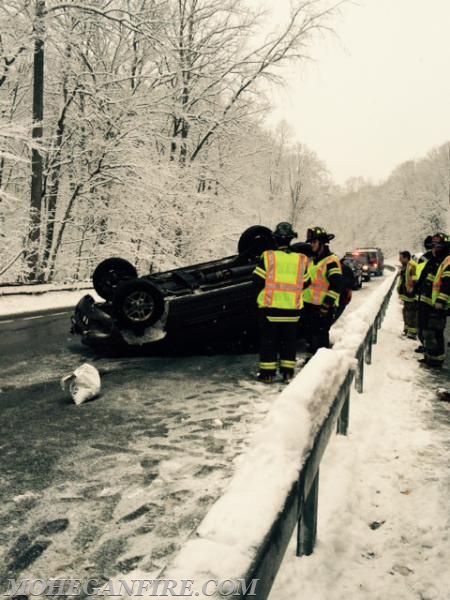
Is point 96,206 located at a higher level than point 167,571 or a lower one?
higher

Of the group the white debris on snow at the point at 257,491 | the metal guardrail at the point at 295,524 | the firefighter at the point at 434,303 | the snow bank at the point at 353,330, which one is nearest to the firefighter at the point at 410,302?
the snow bank at the point at 353,330

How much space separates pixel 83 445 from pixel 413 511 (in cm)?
234

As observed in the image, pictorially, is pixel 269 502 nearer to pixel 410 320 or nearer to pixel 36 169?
pixel 410 320

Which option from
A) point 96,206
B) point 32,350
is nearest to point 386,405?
point 32,350

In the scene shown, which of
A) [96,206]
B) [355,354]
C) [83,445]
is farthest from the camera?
[96,206]

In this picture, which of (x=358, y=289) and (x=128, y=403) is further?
(x=358, y=289)

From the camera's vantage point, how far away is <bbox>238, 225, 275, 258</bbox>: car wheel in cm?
788

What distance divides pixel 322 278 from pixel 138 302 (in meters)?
2.53

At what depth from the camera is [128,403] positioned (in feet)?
15.9

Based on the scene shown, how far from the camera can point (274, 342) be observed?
579 centimetres

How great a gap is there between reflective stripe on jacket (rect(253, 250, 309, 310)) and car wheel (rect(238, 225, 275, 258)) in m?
2.16

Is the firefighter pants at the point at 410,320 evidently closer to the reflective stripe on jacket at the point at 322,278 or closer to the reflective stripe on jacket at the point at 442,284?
the reflective stripe on jacket at the point at 442,284

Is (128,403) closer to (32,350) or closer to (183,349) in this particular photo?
(183,349)

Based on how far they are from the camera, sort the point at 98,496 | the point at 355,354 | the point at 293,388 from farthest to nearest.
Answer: the point at 355,354 < the point at 98,496 < the point at 293,388
